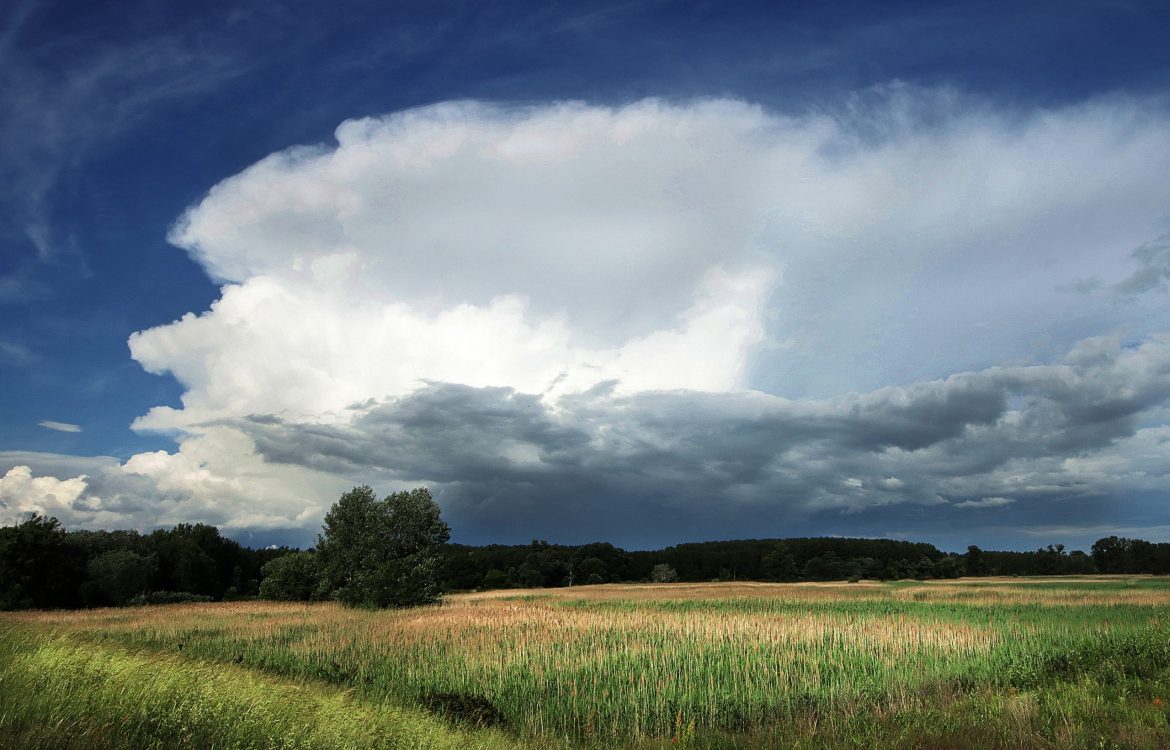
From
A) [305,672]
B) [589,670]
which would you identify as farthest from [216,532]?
[589,670]

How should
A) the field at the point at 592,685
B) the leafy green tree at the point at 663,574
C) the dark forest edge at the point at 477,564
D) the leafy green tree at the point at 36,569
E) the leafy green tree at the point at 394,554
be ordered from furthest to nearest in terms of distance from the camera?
1. the leafy green tree at the point at 663,574
2. the dark forest edge at the point at 477,564
3. the leafy green tree at the point at 36,569
4. the leafy green tree at the point at 394,554
5. the field at the point at 592,685

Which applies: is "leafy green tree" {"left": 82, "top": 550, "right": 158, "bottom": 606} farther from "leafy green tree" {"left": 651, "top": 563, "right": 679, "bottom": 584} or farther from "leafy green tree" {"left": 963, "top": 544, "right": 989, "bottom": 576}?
"leafy green tree" {"left": 963, "top": 544, "right": 989, "bottom": 576}

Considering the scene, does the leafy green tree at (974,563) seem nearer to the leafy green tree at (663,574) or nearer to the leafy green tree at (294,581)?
the leafy green tree at (663,574)

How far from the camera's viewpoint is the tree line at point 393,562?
177ft

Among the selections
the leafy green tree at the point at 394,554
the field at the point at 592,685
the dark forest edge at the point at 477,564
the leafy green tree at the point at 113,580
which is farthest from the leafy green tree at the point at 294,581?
the field at the point at 592,685

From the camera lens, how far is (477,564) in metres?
136

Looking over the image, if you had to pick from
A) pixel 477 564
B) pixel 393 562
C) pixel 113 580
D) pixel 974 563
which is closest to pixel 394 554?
pixel 393 562

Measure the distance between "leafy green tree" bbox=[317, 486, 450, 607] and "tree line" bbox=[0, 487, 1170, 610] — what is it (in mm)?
93

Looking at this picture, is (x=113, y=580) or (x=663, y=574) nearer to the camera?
(x=113, y=580)

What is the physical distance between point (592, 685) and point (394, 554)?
3734cm

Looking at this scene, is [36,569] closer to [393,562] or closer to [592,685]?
[393,562]

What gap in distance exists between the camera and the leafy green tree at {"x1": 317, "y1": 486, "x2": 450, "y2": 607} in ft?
168

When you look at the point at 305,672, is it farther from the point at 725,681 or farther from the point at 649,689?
the point at 725,681

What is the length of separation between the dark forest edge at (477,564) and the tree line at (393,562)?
0.19m
